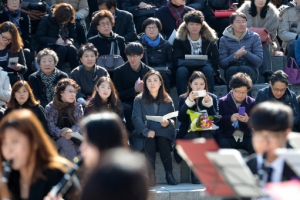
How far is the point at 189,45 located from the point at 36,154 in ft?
21.5

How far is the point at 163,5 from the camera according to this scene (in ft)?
40.3

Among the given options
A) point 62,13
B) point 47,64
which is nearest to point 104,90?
point 47,64

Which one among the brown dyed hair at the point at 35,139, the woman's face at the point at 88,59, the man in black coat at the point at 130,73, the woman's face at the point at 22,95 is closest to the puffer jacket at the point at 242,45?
the man in black coat at the point at 130,73

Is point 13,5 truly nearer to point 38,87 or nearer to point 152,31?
point 38,87

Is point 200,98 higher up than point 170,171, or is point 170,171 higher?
point 200,98

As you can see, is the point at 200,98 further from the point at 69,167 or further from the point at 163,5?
the point at 69,167

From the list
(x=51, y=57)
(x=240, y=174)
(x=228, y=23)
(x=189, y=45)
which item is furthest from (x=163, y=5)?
(x=240, y=174)

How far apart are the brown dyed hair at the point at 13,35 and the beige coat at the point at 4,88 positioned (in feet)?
2.13

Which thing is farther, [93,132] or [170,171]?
[170,171]

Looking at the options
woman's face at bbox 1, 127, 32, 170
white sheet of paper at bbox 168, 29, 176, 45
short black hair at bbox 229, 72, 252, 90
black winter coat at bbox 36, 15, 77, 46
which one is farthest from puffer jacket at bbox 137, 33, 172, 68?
woman's face at bbox 1, 127, 32, 170

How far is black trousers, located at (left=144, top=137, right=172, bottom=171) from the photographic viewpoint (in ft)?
29.4

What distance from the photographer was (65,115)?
8.91 metres

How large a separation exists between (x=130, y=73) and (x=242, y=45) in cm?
178

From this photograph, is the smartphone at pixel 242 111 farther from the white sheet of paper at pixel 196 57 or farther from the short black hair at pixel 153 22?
the short black hair at pixel 153 22
